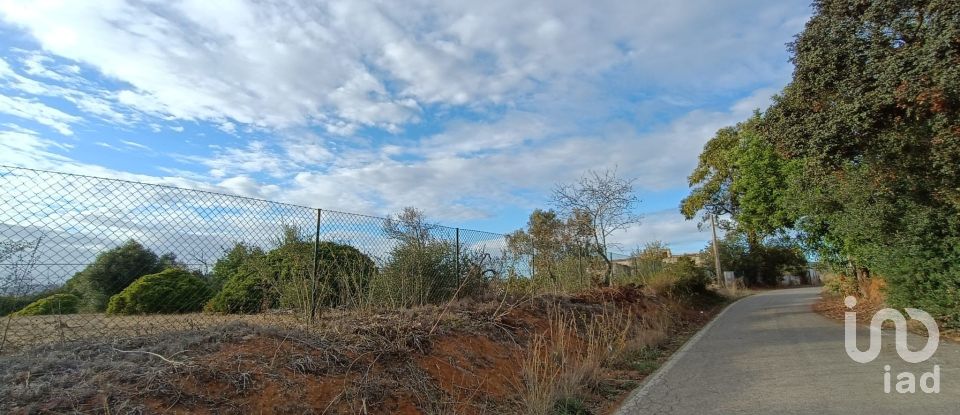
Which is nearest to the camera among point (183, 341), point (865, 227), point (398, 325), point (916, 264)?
point (183, 341)

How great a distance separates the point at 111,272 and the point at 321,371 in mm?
2532

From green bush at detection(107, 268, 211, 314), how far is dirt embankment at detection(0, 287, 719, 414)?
1073 mm

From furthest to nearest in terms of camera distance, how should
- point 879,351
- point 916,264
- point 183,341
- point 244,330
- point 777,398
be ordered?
1. point 916,264
2. point 879,351
3. point 777,398
4. point 244,330
5. point 183,341

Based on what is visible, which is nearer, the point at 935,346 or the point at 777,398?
the point at 777,398

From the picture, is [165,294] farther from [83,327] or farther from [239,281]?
[83,327]

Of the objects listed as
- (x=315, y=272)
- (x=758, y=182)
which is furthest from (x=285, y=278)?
(x=758, y=182)

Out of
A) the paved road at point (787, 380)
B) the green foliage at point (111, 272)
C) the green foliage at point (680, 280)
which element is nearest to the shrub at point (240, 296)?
the green foliage at point (111, 272)

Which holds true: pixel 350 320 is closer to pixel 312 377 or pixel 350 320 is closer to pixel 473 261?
pixel 312 377

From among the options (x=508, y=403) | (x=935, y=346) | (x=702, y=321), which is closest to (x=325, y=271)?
(x=508, y=403)

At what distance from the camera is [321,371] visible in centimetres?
555

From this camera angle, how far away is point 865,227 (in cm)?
1268

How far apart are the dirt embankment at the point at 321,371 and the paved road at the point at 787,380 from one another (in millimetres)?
706

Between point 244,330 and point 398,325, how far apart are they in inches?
74.2

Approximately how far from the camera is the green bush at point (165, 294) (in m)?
6.25
